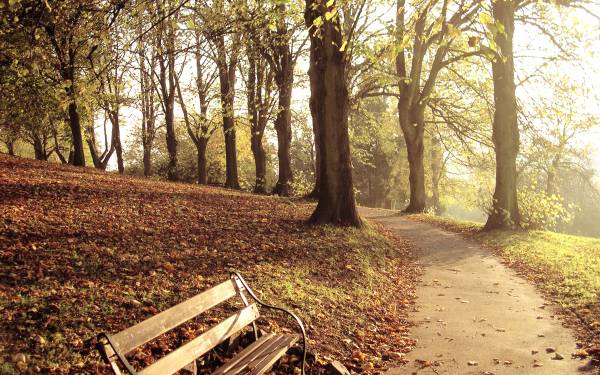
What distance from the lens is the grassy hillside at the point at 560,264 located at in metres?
7.82

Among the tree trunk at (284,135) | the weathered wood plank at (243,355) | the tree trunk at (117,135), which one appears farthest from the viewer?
the tree trunk at (117,135)

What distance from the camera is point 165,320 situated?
3.68 metres

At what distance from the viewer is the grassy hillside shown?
7.82 m

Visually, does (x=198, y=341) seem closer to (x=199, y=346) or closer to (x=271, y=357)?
(x=199, y=346)

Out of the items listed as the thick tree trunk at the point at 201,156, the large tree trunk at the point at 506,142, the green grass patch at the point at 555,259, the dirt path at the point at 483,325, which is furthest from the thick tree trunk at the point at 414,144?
the thick tree trunk at the point at 201,156

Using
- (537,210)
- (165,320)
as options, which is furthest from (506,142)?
(165,320)

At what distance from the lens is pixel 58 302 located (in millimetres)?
5547

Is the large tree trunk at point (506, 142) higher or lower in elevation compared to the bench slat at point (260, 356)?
higher

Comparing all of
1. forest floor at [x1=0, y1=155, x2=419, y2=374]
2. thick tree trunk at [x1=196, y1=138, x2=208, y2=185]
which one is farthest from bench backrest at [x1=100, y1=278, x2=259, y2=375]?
thick tree trunk at [x1=196, y1=138, x2=208, y2=185]

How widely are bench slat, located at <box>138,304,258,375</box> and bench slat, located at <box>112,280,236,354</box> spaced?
179 mm

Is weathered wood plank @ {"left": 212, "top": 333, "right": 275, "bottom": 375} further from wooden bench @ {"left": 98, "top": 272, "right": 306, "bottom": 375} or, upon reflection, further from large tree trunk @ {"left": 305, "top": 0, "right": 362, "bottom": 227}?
large tree trunk @ {"left": 305, "top": 0, "right": 362, "bottom": 227}

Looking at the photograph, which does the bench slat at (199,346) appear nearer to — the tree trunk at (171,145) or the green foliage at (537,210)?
the green foliage at (537,210)

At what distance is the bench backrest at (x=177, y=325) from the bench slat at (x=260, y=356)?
235mm

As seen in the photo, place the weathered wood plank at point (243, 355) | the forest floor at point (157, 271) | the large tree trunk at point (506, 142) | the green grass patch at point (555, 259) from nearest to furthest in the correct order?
the weathered wood plank at point (243, 355) → the forest floor at point (157, 271) → the green grass patch at point (555, 259) → the large tree trunk at point (506, 142)
